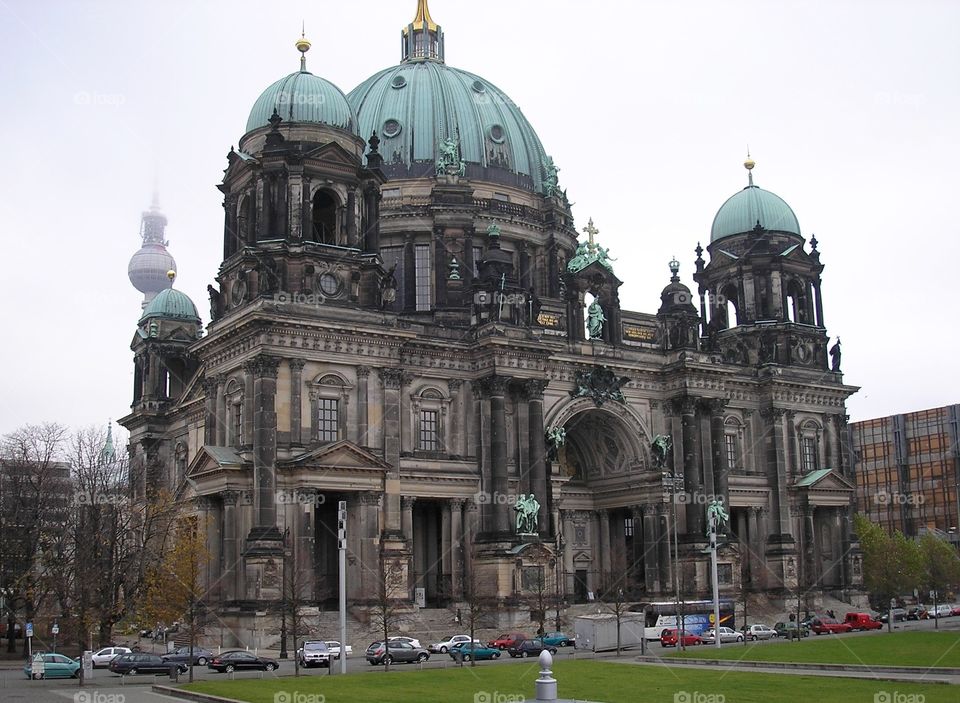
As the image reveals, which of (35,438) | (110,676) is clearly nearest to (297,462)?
(110,676)

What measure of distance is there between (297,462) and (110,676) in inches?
605

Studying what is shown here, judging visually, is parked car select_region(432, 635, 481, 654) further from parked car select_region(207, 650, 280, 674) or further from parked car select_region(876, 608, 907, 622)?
parked car select_region(876, 608, 907, 622)

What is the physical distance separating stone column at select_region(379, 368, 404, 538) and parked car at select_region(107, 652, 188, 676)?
17.9m

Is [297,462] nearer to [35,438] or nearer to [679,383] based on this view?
[35,438]

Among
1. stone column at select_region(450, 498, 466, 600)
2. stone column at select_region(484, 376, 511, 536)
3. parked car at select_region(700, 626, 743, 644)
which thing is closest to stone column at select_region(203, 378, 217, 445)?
stone column at select_region(450, 498, 466, 600)

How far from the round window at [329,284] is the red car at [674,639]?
88.2ft

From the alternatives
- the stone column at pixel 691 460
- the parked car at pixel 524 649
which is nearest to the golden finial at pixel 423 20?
the stone column at pixel 691 460

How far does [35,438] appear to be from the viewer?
75438 millimetres

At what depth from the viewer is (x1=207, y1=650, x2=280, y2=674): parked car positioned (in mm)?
51188

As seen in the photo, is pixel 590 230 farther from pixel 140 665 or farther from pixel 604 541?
pixel 140 665

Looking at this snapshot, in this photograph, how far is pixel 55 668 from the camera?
5097 cm

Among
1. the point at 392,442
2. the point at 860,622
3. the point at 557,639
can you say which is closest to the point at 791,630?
the point at 860,622

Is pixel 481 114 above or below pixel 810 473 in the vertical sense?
above

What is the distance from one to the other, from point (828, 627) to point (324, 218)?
4019cm
